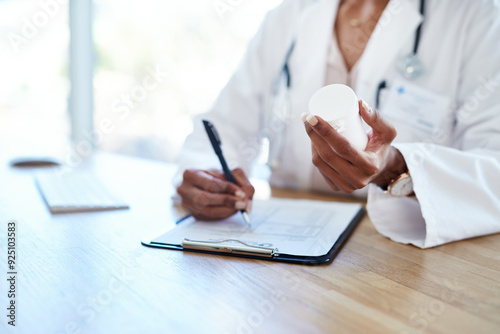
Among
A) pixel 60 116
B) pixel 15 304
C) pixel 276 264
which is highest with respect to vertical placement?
pixel 15 304

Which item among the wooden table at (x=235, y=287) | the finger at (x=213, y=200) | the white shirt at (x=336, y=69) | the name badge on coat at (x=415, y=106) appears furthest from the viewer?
the white shirt at (x=336, y=69)

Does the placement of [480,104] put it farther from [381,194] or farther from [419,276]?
[419,276]

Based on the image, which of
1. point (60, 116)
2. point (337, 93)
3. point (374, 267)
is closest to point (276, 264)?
point (374, 267)

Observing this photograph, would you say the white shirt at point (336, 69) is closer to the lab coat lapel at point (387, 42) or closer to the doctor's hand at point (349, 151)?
the lab coat lapel at point (387, 42)

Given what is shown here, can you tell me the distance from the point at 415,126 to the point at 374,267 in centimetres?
51

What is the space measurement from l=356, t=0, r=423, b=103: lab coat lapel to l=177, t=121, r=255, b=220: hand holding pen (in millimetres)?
434

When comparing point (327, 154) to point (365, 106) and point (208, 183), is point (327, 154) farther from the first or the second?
point (208, 183)

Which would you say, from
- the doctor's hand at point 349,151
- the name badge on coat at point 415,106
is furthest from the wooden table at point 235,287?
the name badge on coat at point 415,106

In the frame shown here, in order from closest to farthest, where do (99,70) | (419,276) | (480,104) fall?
1. (419,276)
2. (480,104)
3. (99,70)

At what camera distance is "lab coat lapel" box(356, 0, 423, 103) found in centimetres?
100

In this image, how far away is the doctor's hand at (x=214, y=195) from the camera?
752 mm

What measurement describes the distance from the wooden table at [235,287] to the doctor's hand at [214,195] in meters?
0.07

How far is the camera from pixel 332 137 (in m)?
0.54

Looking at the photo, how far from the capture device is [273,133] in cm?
124
